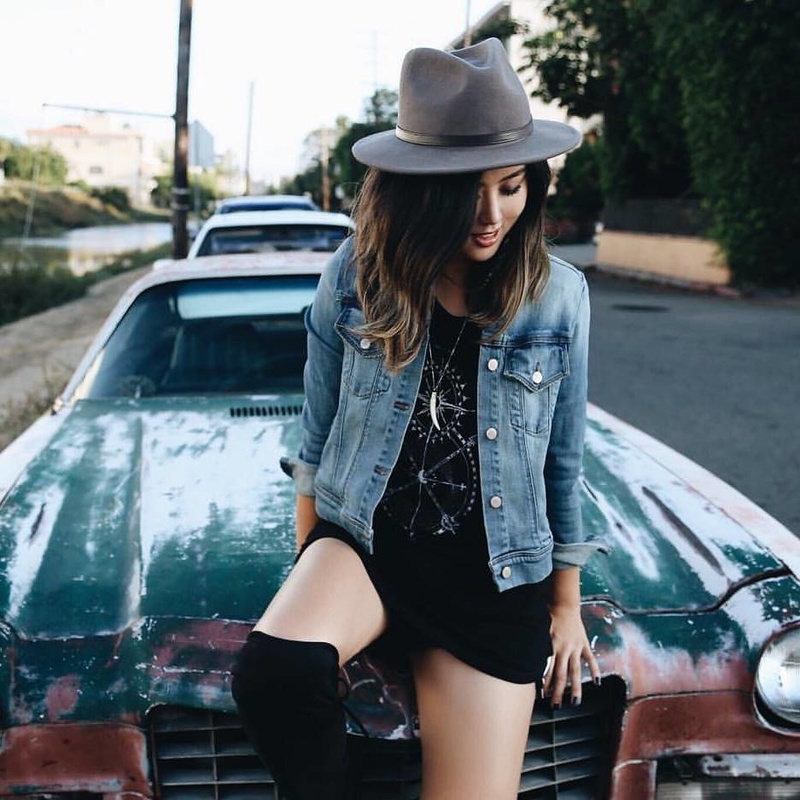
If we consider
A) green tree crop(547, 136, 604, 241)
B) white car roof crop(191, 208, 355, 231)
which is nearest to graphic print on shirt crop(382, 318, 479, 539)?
white car roof crop(191, 208, 355, 231)

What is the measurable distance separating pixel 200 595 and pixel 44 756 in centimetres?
38

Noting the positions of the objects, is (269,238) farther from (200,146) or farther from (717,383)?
(200,146)

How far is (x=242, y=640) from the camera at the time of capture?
178cm

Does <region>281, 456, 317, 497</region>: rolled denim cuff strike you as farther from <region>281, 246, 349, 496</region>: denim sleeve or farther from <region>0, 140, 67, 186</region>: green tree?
<region>0, 140, 67, 186</region>: green tree

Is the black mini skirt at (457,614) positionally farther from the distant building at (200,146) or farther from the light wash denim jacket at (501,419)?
the distant building at (200,146)

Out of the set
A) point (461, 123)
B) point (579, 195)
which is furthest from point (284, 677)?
point (579, 195)

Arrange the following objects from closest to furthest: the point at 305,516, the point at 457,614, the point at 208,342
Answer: the point at 457,614, the point at 305,516, the point at 208,342

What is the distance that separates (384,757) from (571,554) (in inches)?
19.7

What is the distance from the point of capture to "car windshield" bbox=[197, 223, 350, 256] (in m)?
8.30

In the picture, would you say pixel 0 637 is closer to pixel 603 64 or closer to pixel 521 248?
pixel 521 248

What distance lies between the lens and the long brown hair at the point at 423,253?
1.70 m

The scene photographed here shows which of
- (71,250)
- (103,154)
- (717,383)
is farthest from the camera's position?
(103,154)

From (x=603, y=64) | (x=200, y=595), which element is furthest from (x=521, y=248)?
(x=603, y=64)

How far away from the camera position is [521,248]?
71.5 inches
